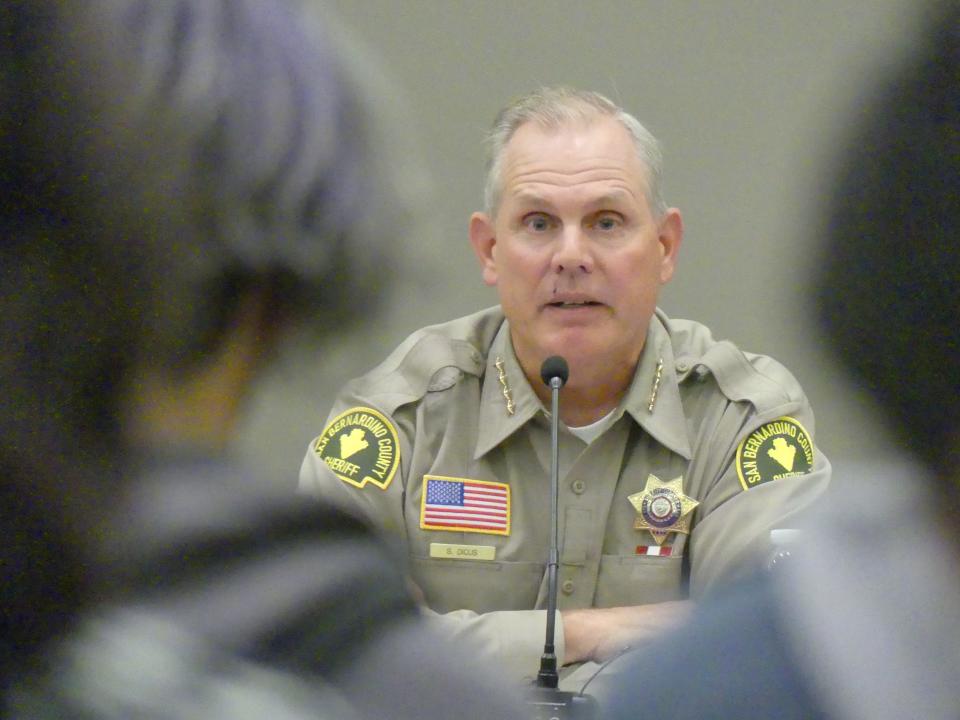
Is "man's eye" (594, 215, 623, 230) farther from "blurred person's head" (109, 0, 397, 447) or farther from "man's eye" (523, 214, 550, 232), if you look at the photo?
"blurred person's head" (109, 0, 397, 447)

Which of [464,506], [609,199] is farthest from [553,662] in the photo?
[609,199]

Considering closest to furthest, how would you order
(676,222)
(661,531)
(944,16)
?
(944,16)
(661,531)
(676,222)

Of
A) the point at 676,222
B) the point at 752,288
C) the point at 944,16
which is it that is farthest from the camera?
the point at 752,288

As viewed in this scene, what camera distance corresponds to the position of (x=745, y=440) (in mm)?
2371

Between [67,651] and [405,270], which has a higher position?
[405,270]

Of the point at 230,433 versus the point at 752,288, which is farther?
the point at 752,288

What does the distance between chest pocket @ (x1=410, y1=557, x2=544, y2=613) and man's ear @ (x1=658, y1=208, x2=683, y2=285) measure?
610 mm

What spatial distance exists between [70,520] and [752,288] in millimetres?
2417

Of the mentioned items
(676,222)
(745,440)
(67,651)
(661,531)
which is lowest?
(67,651)

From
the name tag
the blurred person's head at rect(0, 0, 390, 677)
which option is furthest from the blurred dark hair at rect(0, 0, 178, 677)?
the name tag

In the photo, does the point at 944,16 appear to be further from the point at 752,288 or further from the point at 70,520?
the point at 752,288

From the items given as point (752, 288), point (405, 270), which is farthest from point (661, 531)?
point (405, 270)

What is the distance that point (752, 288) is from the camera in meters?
2.93

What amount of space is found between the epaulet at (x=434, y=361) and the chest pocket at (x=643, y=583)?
45cm
